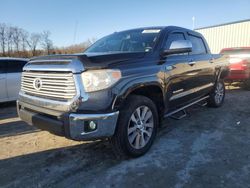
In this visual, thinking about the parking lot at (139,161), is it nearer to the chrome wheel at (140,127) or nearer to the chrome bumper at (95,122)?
the chrome wheel at (140,127)

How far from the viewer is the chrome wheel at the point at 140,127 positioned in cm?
339

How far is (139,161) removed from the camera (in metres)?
3.40

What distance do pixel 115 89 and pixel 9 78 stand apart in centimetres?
511

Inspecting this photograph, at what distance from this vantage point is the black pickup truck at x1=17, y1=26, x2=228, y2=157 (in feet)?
9.52

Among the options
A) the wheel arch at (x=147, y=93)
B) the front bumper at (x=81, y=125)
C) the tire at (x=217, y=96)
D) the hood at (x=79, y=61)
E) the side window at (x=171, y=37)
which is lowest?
the tire at (x=217, y=96)

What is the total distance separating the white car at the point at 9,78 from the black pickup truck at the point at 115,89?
3.62 m

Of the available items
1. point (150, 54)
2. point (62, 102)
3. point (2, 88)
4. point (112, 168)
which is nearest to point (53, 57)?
point (62, 102)

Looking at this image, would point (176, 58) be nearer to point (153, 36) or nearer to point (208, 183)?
point (153, 36)

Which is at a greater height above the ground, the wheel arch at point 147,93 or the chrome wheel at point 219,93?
the wheel arch at point 147,93

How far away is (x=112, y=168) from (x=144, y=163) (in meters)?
0.45

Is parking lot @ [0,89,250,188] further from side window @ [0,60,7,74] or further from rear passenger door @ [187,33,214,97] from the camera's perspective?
side window @ [0,60,7,74]

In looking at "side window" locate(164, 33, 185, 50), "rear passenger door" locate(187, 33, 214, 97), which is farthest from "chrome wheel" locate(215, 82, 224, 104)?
"side window" locate(164, 33, 185, 50)

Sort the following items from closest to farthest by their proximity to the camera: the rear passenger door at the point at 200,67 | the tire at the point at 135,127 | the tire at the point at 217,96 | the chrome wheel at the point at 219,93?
the tire at the point at 135,127
the rear passenger door at the point at 200,67
the tire at the point at 217,96
the chrome wheel at the point at 219,93

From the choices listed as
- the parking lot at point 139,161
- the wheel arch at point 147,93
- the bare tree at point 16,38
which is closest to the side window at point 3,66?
the parking lot at point 139,161
